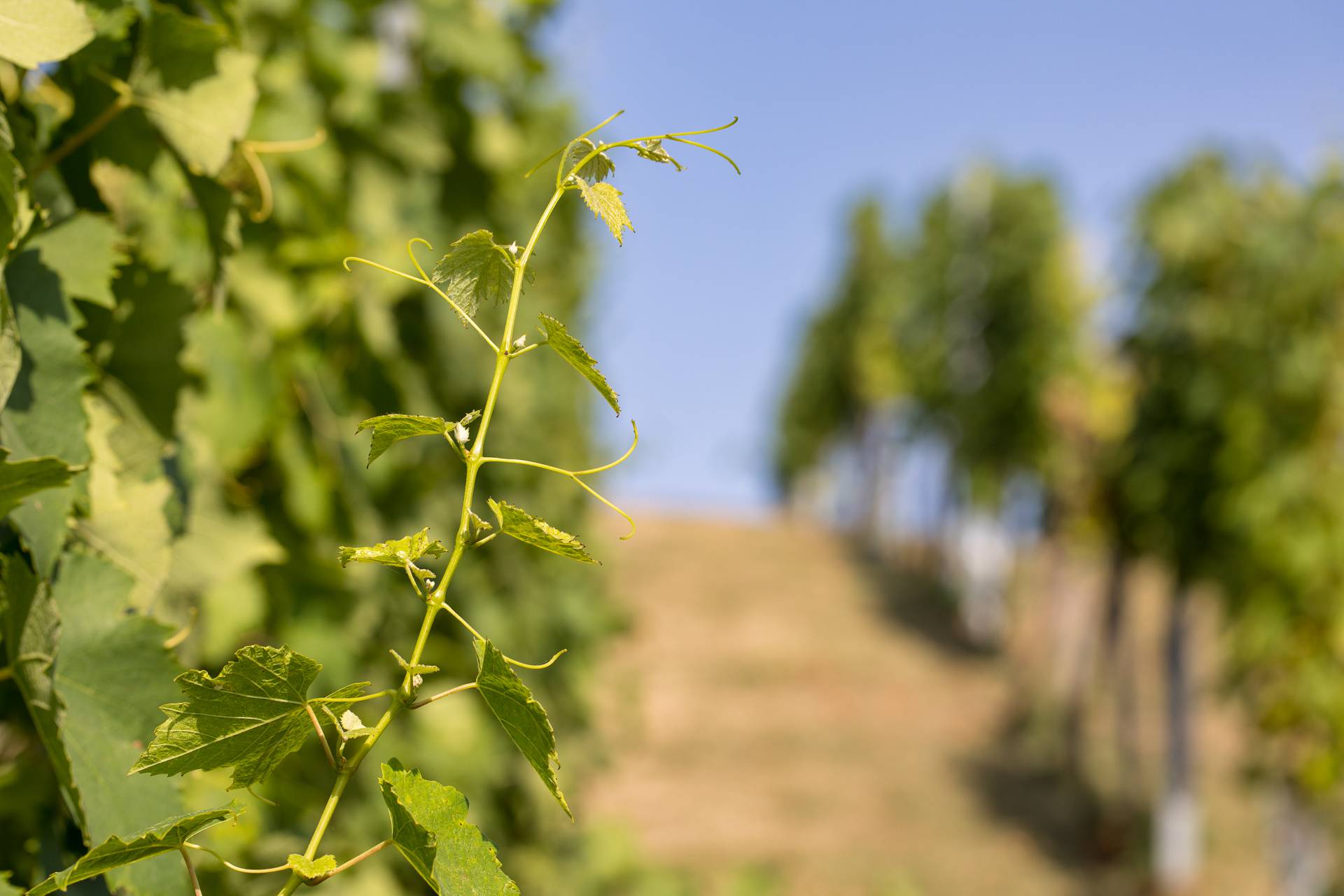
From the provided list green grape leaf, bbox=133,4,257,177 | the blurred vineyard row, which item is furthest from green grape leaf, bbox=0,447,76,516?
the blurred vineyard row

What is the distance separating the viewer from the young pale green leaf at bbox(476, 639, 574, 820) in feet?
1.94

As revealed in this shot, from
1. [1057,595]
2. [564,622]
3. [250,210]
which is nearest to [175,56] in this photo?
[250,210]

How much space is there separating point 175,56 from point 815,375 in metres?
35.7

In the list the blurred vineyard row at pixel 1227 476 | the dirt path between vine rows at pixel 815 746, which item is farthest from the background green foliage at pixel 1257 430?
the dirt path between vine rows at pixel 815 746

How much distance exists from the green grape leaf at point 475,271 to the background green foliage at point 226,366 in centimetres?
34

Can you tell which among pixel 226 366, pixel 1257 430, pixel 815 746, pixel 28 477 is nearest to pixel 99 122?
pixel 28 477

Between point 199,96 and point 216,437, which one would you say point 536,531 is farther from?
point 216,437

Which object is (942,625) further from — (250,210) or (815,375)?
(250,210)

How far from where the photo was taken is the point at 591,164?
2.14 ft

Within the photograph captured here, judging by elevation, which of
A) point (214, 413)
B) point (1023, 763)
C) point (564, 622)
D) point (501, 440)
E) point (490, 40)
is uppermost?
point (490, 40)

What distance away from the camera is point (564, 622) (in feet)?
16.7

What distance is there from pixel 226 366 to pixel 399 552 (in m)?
1.23

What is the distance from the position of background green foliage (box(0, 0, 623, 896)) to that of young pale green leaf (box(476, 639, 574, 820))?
33cm

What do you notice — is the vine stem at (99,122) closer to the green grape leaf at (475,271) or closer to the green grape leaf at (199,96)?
the green grape leaf at (199,96)
